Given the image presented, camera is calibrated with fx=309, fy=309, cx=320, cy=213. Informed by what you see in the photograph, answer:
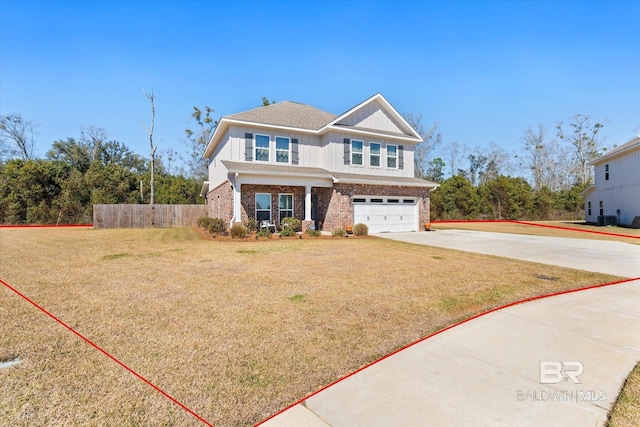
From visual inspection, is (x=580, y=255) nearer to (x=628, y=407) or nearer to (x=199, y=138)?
(x=628, y=407)

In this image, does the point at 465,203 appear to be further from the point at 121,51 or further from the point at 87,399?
the point at 87,399

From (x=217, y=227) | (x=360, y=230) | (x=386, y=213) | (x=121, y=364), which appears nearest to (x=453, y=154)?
(x=386, y=213)

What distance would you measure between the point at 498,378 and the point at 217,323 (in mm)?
3458

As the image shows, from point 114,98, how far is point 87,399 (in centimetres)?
2407

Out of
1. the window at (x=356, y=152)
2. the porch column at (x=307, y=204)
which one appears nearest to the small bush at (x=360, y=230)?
the porch column at (x=307, y=204)

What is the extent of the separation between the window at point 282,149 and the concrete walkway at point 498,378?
14.3 m

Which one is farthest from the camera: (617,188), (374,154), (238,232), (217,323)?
(617,188)

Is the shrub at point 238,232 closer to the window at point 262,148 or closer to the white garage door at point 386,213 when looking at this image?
the window at point 262,148

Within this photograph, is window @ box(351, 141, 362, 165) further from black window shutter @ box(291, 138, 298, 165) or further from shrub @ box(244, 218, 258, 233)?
shrub @ box(244, 218, 258, 233)

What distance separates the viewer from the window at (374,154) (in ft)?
62.4

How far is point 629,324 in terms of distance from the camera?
4.32m

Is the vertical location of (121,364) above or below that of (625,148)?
below

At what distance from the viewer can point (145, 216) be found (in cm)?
2377

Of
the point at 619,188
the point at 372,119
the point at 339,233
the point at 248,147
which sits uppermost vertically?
the point at 372,119
